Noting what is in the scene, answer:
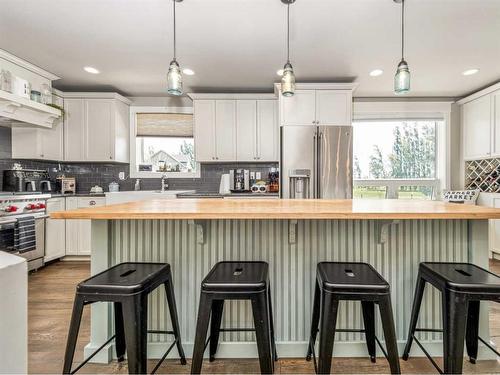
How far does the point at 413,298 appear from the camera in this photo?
1.73 meters

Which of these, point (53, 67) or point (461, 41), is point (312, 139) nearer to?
point (461, 41)

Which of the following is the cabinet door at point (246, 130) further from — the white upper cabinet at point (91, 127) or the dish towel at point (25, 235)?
the dish towel at point (25, 235)

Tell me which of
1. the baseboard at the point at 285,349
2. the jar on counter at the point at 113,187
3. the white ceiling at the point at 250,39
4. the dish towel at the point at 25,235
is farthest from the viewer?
the jar on counter at the point at 113,187

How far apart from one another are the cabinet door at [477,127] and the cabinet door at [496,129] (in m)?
0.07

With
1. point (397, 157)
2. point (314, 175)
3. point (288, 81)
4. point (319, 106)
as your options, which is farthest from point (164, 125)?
point (397, 157)

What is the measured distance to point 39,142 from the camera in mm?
3797

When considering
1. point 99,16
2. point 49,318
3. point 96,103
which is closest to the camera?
point 49,318

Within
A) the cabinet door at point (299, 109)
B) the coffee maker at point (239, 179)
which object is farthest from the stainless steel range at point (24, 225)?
the cabinet door at point (299, 109)

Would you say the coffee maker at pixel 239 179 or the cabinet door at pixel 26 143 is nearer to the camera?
the cabinet door at pixel 26 143

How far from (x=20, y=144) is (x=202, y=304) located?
3.88 metres

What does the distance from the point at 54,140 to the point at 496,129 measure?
20.2 ft

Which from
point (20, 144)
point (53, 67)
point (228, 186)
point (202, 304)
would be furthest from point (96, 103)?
point (202, 304)

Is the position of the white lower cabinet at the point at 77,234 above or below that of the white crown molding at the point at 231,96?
below

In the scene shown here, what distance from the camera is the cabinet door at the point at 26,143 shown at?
3.69m
